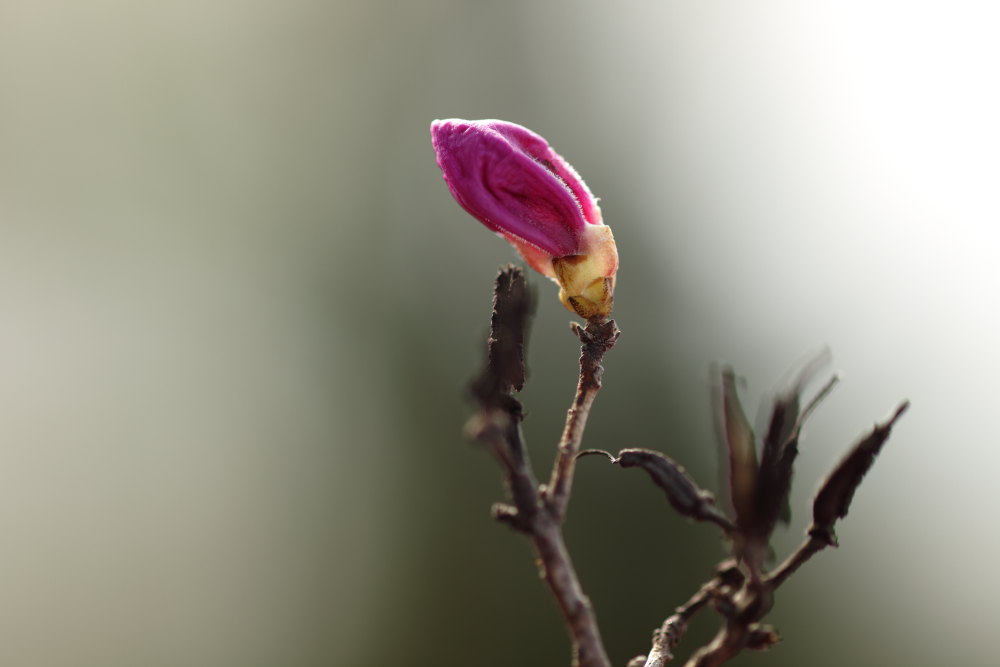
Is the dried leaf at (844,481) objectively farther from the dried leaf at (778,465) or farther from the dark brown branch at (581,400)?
the dark brown branch at (581,400)

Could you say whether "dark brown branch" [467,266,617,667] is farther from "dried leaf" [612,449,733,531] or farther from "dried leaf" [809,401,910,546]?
"dried leaf" [809,401,910,546]

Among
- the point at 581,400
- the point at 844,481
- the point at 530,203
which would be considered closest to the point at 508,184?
the point at 530,203

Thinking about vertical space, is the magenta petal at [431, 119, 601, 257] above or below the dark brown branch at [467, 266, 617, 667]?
above

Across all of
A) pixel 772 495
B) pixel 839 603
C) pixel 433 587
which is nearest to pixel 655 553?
pixel 839 603

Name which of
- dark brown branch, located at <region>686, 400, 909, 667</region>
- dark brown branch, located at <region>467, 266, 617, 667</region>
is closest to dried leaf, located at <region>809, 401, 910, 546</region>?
dark brown branch, located at <region>686, 400, 909, 667</region>

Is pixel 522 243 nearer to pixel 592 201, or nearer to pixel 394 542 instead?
pixel 592 201

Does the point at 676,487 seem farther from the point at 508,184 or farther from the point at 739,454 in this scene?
the point at 508,184

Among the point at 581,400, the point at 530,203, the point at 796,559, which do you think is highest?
the point at 530,203
